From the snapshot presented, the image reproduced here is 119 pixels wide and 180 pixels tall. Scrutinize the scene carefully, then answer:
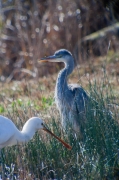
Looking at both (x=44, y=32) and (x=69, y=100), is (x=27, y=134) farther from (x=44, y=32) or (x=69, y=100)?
(x=44, y=32)

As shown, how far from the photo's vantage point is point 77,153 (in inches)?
228

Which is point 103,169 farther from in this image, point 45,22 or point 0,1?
point 0,1

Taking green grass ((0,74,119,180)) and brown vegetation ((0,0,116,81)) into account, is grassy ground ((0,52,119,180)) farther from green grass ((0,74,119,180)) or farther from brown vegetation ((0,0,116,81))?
brown vegetation ((0,0,116,81))

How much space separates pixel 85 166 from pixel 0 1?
9865mm

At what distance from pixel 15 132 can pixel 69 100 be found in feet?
4.69

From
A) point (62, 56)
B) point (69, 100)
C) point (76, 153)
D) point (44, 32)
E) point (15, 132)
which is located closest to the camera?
point (76, 153)

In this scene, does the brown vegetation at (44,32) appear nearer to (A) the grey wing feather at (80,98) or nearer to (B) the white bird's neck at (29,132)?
(A) the grey wing feather at (80,98)

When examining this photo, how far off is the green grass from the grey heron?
0.29m

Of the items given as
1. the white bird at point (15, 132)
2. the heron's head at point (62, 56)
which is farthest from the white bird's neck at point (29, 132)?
the heron's head at point (62, 56)

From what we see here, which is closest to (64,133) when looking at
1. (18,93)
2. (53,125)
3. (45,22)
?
(53,125)

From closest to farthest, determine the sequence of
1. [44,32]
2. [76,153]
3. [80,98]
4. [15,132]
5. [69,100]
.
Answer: [76,153]
[15,132]
[80,98]
[69,100]
[44,32]

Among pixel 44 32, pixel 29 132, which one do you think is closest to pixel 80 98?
pixel 29 132

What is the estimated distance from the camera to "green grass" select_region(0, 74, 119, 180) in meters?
5.62

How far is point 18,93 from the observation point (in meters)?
10.6
